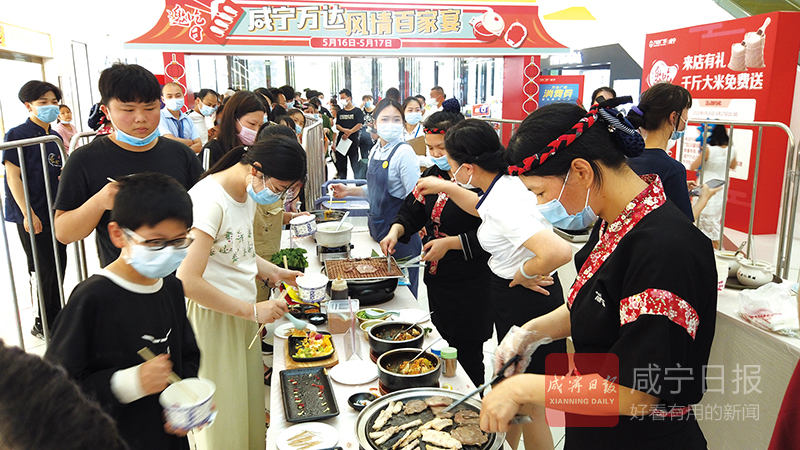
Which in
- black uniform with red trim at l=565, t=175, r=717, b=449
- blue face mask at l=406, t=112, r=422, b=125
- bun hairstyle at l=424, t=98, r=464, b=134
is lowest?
black uniform with red trim at l=565, t=175, r=717, b=449

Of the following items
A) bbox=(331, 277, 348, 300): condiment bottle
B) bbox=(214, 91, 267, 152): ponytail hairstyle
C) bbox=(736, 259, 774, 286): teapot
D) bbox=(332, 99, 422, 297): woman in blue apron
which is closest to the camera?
bbox=(331, 277, 348, 300): condiment bottle

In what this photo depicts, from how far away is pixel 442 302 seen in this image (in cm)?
275

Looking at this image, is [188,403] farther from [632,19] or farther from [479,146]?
[632,19]

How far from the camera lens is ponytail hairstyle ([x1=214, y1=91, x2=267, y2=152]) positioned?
314cm

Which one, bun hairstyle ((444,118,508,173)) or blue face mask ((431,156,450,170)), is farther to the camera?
blue face mask ((431,156,450,170))

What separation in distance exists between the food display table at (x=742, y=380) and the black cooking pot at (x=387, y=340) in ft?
4.68

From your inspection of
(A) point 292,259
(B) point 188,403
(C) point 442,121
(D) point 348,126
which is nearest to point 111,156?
(A) point 292,259

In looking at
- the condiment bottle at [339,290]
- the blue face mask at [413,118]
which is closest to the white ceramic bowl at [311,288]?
the condiment bottle at [339,290]

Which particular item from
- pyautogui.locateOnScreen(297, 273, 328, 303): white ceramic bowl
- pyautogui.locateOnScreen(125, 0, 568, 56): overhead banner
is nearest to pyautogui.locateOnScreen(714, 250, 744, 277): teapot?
pyautogui.locateOnScreen(297, 273, 328, 303): white ceramic bowl

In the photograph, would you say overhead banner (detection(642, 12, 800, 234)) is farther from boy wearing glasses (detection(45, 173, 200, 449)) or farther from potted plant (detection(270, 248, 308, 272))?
boy wearing glasses (detection(45, 173, 200, 449))

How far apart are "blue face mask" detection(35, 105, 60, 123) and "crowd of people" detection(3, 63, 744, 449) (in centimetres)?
65

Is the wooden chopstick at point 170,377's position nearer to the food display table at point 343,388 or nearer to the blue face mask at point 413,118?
the food display table at point 343,388

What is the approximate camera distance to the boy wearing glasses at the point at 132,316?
1268 mm

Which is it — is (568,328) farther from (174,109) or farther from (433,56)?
(433,56)
